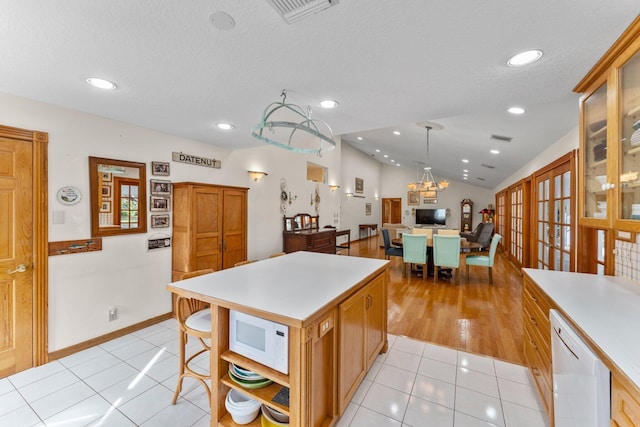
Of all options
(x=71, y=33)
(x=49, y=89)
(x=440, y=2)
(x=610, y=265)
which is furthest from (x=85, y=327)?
(x=610, y=265)

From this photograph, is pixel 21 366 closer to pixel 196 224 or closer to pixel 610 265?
pixel 196 224

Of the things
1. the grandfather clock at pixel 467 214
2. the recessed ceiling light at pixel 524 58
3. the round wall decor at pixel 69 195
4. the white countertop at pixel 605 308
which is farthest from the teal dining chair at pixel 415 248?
the grandfather clock at pixel 467 214

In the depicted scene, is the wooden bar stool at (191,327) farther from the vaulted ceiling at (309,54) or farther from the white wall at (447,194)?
the white wall at (447,194)

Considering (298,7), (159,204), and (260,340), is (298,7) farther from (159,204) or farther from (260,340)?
(159,204)

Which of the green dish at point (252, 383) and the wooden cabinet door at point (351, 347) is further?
the wooden cabinet door at point (351, 347)

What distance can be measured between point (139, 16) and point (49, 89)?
1.50 m

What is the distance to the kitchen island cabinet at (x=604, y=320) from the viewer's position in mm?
887

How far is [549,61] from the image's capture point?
1.47 metres

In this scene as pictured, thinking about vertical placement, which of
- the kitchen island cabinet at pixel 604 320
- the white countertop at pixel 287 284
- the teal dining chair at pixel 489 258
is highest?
the white countertop at pixel 287 284

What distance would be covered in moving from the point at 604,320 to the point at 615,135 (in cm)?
101

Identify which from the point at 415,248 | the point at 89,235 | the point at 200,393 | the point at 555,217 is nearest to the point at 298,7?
the point at 200,393

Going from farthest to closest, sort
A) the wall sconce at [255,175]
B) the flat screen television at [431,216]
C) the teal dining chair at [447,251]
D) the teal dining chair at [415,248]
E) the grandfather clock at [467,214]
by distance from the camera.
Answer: the flat screen television at [431,216] < the grandfather clock at [467,214] < the teal dining chair at [415,248] < the teal dining chair at [447,251] < the wall sconce at [255,175]

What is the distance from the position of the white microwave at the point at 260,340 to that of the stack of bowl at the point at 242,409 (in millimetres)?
316

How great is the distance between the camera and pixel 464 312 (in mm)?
3482
